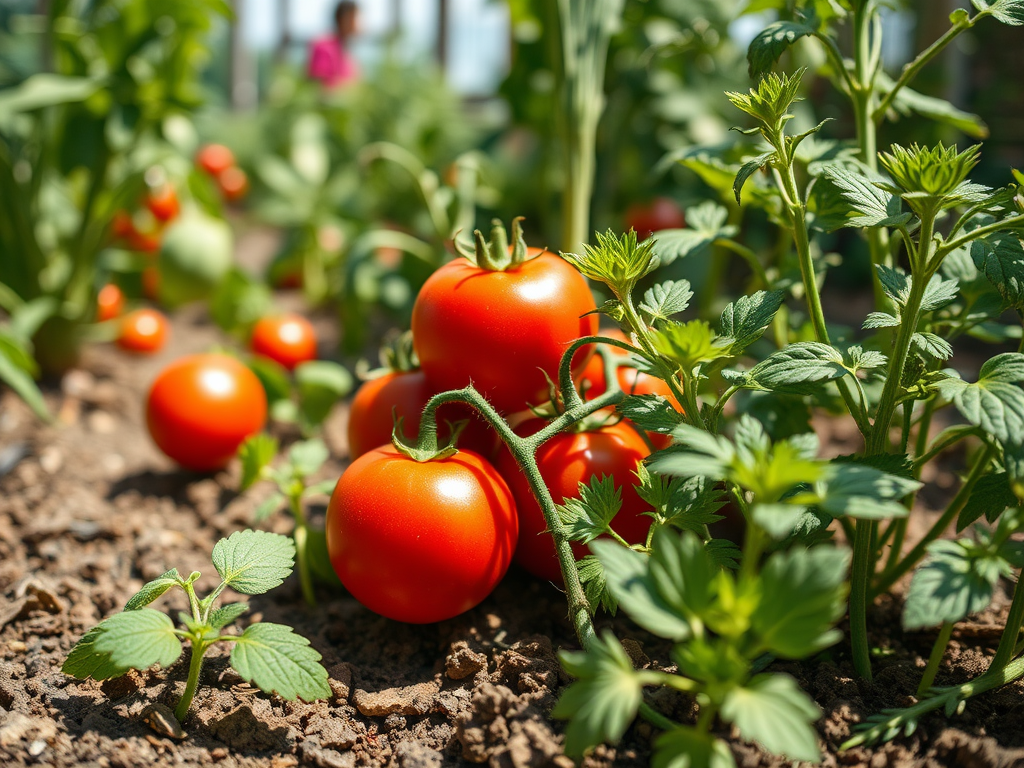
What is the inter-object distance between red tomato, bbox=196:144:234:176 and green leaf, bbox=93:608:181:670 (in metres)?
3.72

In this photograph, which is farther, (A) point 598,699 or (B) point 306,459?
(B) point 306,459

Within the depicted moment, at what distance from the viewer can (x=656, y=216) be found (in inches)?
93.0

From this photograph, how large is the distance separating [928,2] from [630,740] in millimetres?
2778

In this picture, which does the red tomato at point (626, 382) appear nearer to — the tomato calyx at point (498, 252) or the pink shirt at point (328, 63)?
the tomato calyx at point (498, 252)

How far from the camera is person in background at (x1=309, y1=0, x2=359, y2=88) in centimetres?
450

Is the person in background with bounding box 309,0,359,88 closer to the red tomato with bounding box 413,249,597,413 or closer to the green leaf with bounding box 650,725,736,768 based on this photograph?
the red tomato with bounding box 413,249,597,413

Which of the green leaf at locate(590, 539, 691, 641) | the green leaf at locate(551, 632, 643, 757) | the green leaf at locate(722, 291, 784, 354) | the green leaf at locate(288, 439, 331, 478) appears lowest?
the green leaf at locate(288, 439, 331, 478)

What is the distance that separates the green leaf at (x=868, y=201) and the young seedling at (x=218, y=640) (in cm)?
75

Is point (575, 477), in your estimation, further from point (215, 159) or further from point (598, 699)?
point (215, 159)

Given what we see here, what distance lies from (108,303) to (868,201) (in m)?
2.29

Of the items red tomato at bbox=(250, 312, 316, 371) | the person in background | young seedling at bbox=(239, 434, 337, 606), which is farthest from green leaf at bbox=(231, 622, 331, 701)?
the person in background

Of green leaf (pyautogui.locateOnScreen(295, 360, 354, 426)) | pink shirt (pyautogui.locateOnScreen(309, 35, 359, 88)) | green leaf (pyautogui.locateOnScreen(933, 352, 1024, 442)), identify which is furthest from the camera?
pink shirt (pyautogui.locateOnScreen(309, 35, 359, 88))

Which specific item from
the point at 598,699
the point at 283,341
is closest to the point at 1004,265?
the point at 598,699

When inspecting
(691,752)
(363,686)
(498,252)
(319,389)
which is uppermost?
(498,252)
